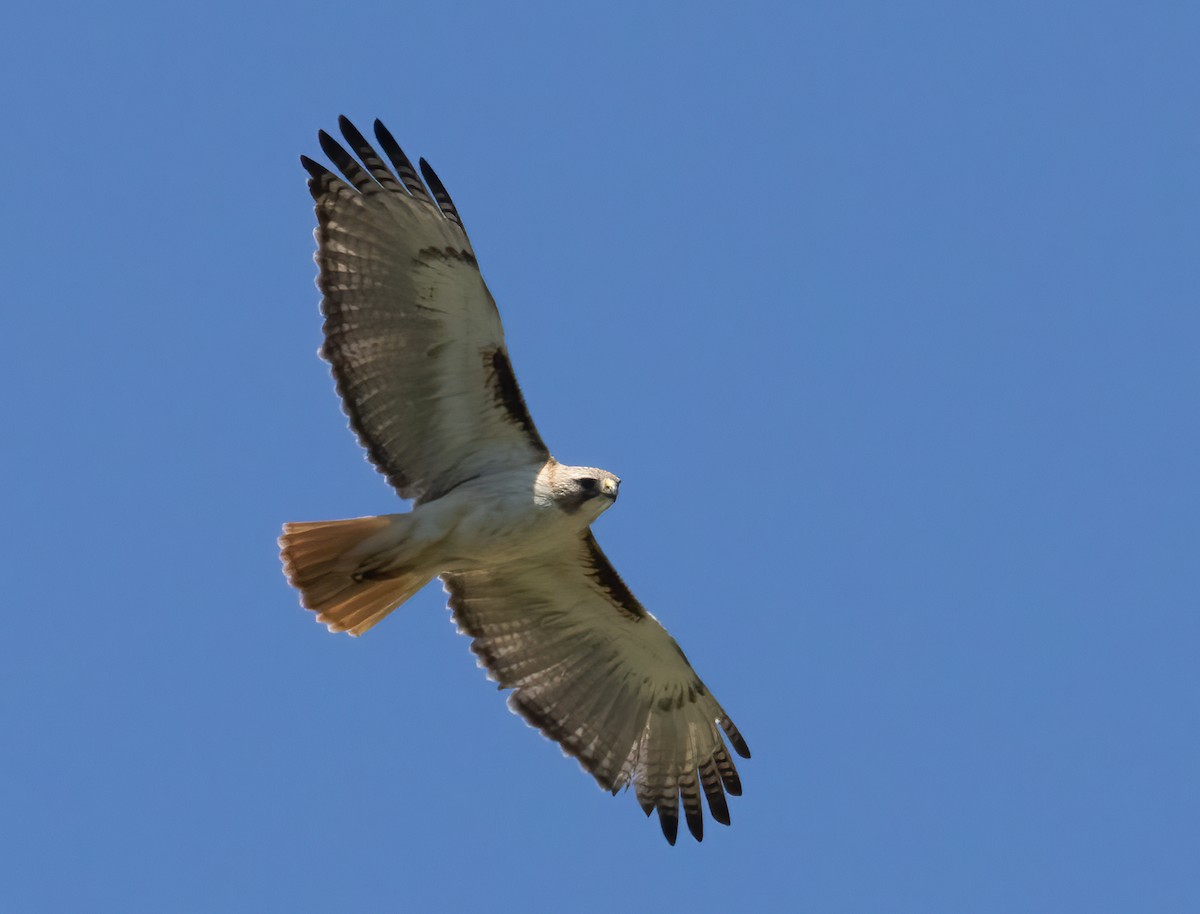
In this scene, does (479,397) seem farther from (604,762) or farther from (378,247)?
(604,762)

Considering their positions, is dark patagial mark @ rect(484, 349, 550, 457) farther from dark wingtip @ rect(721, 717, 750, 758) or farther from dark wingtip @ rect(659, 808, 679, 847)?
dark wingtip @ rect(659, 808, 679, 847)

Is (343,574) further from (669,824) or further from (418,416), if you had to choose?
(669,824)

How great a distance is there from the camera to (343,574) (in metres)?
11.4

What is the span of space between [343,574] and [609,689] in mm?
2312

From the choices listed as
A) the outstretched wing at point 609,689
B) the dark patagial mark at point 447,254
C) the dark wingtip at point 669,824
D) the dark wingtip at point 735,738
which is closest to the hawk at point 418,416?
the dark patagial mark at point 447,254

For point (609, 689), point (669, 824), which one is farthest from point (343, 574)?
point (669, 824)

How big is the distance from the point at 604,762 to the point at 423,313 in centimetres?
342

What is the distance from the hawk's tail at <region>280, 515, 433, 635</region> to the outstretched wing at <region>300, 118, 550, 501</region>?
616 millimetres

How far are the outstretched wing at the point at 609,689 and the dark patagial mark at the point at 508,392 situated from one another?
1309mm

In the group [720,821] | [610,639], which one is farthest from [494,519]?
[720,821]

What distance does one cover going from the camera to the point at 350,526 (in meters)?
11.2

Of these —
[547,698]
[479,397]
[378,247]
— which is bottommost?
[547,698]

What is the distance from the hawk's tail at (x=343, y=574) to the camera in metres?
11.2

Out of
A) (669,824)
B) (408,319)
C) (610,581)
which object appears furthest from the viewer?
(669,824)
